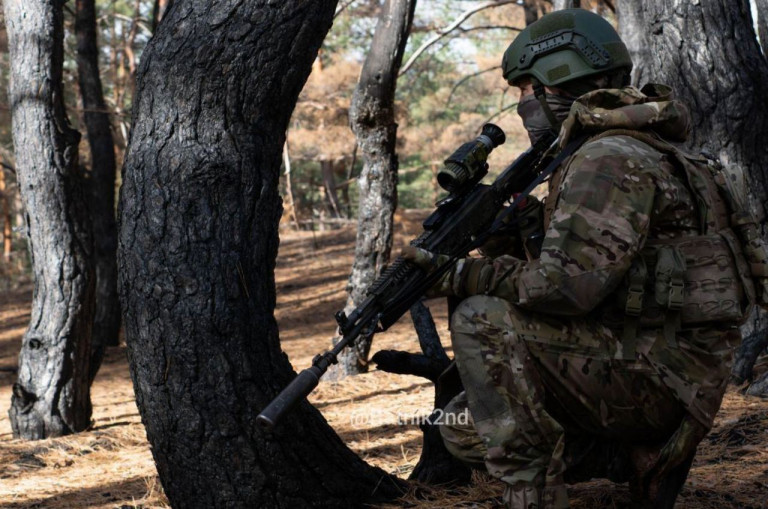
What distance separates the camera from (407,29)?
7.59 m

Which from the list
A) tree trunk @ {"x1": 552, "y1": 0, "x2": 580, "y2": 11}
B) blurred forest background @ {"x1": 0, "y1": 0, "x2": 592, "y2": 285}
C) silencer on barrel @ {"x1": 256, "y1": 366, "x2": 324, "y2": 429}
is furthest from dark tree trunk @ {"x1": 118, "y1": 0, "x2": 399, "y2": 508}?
blurred forest background @ {"x1": 0, "y1": 0, "x2": 592, "y2": 285}

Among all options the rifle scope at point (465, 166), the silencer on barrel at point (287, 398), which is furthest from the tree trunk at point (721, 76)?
the silencer on barrel at point (287, 398)

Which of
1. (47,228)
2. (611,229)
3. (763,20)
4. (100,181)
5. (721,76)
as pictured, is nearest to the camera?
(611,229)

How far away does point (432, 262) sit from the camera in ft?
9.40

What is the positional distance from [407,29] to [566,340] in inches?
207

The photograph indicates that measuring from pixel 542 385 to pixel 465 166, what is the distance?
2.60 ft

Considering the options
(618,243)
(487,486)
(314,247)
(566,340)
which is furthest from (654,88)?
(314,247)

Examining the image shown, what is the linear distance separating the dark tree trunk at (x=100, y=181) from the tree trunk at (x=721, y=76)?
6639 millimetres

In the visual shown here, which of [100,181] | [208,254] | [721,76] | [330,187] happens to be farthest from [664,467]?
[330,187]

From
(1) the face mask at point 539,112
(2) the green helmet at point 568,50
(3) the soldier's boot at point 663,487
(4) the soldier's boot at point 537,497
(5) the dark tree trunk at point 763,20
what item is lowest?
(3) the soldier's boot at point 663,487

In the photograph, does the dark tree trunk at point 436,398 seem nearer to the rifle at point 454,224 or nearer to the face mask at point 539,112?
the rifle at point 454,224

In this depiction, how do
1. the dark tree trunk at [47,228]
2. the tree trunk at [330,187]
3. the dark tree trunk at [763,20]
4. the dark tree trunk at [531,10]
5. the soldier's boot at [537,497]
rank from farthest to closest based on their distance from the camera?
the tree trunk at [330,187] < the dark tree trunk at [531,10] < the dark tree trunk at [763,20] < the dark tree trunk at [47,228] < the soldier's boot at [537,497]

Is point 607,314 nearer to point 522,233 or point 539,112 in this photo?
point 522,233

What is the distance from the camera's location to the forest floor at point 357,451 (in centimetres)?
348
